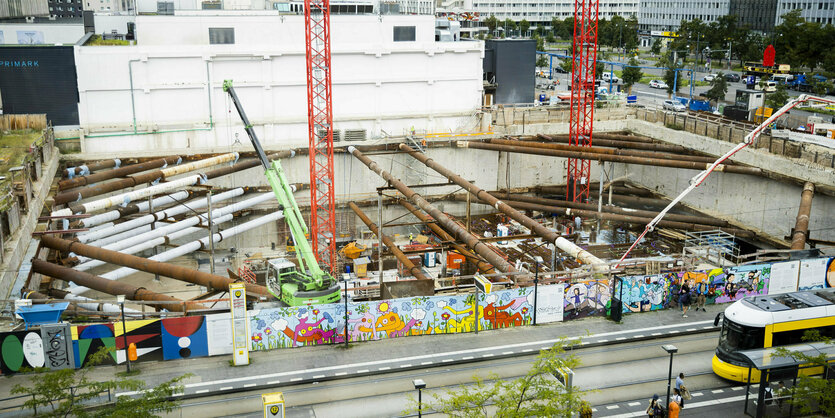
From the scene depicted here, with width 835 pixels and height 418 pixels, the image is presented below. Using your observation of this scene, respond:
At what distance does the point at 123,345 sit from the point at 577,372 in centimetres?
2013

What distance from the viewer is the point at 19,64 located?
190ft

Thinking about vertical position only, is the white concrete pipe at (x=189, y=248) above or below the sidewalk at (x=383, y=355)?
above

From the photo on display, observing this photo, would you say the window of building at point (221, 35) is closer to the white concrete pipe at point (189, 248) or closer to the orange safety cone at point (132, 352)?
the white concrete pipe at point (189, 248)

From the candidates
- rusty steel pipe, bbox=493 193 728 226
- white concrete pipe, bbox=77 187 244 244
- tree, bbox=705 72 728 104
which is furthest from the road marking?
tree, bbox=705 72 728 104

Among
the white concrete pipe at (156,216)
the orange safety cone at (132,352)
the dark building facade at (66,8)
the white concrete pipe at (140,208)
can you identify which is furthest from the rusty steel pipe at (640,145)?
the dark building facade at (66,8)

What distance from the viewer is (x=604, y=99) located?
3017 inches

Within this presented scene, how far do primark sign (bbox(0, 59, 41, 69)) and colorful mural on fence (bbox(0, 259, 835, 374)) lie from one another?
33712mm

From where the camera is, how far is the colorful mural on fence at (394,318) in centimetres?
3177

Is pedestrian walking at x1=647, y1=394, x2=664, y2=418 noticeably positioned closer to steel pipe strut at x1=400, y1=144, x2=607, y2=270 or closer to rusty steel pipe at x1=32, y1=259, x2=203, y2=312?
steel pipe strut at x1=400, y1=144, x2=607, y2=270

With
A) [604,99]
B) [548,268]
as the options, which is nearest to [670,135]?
[604,99]

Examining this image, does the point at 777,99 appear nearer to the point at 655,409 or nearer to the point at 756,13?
the point at 756,13

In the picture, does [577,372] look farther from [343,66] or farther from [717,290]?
[343,66]

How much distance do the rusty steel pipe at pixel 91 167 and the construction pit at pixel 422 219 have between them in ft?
0.52

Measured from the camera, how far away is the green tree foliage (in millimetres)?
25750
